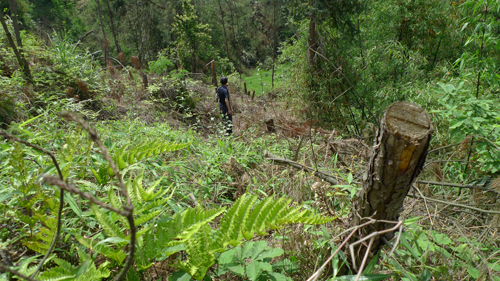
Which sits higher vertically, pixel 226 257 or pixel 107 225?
pixel 107 225

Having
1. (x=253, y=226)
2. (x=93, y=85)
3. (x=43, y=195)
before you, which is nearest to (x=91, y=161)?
(x=43, y=195)

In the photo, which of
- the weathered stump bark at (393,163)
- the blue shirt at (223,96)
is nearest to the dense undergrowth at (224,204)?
the weathered stump bark at (393,163)

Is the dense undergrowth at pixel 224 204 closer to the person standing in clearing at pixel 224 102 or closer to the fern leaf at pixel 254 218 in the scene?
A: the fern leaf at pixel 254 218

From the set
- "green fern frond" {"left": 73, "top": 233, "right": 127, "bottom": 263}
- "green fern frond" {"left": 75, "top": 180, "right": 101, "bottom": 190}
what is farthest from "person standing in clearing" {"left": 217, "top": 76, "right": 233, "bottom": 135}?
"green fern frond" {"left": 73, "top": 233, "right": 127, "bottom": 263}

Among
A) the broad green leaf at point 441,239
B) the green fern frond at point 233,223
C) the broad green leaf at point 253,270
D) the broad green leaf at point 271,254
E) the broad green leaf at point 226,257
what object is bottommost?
the broad green leaf at point 441,239

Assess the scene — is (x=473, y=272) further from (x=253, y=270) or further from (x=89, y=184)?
(x=89, y=184)

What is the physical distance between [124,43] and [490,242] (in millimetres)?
25572

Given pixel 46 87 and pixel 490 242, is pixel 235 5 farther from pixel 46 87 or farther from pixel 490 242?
pixel 490 242

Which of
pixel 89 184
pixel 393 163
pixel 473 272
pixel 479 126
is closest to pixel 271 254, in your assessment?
pixel 393 163

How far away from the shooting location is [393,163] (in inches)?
36.4

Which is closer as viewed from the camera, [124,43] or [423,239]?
[423,239]

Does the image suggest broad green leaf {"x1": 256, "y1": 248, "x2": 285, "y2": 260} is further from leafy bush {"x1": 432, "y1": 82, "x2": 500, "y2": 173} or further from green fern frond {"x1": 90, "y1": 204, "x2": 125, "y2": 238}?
leafy bush {"x1": 432, "y1": 82, "x2": 500, "y2": 173}

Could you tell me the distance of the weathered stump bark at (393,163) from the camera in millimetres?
889

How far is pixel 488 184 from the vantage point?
1.98 m
